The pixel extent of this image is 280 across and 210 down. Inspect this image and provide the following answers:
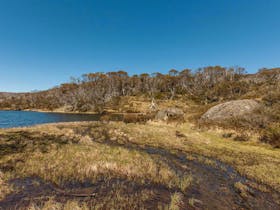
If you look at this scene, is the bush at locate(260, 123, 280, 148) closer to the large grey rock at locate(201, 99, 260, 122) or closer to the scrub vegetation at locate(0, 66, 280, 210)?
the scrub vegetation at locate(0, 66, 280, 210)

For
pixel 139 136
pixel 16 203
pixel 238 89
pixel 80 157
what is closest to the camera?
pixel 16 203

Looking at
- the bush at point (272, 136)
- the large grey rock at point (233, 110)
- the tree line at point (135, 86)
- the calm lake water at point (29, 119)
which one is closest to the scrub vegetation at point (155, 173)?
the bush at point (272, 136)

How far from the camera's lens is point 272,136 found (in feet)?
46.5

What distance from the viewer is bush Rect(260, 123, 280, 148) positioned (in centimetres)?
1351

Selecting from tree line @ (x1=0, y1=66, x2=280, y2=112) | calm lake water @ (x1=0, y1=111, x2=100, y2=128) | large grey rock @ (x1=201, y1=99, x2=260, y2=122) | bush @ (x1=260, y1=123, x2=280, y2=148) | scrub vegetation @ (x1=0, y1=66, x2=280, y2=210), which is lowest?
calm lake water @ (x1=0, y1=111, x2=100, y2=128)

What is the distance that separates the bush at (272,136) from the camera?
13.5 m

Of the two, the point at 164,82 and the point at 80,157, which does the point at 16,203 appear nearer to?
the point at 80,157

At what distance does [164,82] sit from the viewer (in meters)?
116

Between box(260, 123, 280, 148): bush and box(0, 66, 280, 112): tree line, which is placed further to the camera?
box(0, 66, 280, 112): tree line

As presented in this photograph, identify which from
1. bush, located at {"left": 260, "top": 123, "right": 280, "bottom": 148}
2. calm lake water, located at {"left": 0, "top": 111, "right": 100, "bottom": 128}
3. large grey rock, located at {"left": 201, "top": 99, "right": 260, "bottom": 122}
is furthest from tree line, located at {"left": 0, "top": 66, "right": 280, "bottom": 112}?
bush, located at {"left": 260, "top": 123, "right": 280, "bottom": 148}

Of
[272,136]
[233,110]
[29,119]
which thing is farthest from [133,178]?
[29,119]

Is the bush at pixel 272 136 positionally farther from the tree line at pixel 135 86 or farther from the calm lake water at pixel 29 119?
the tree line at pixel 135 86

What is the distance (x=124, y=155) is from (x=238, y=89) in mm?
Result: 73229

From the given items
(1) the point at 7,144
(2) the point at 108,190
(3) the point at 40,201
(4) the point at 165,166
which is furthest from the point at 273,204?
(1) the point at 7,144
